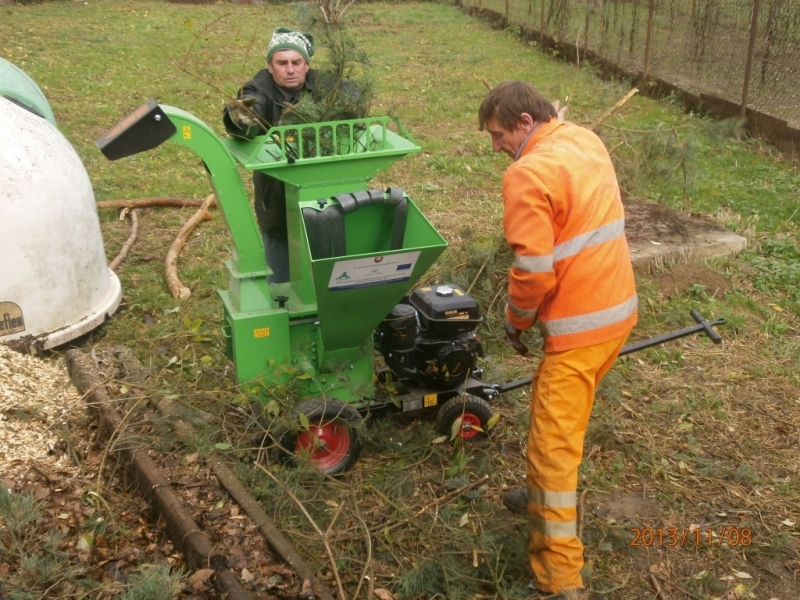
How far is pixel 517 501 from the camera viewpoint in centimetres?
382

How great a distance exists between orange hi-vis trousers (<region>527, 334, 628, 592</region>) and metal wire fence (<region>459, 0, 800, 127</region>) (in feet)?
21.3

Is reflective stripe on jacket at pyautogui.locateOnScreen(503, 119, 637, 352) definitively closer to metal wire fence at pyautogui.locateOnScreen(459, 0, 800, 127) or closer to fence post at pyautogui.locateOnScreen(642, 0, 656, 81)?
metal wire fence at pyautogui.locateOnScreen(459, 0, 800, 127)

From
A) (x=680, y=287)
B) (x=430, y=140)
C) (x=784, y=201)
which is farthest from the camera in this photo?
(x=430, y=140)

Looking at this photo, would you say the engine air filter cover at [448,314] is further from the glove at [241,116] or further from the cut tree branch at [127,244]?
the cut tree branch at [127,244]

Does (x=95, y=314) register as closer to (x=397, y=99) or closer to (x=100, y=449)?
(x=100, y=449)

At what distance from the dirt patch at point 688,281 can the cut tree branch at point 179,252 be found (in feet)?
11.9

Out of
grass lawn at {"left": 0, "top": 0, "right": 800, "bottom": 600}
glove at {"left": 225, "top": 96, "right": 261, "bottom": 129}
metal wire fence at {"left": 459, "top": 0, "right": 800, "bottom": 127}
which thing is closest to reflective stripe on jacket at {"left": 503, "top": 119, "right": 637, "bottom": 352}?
grass lawn at {"left": 0, "top": 0, "right": 800, "bottom": 600}

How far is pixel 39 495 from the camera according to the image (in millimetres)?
3596

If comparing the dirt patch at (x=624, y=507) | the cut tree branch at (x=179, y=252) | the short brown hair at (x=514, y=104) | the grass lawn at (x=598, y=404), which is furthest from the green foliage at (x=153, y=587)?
the cut tree branch at (x=179, y=252)

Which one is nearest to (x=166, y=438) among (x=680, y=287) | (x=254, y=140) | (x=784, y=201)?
(x=254, y=140)

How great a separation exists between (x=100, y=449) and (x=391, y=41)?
15.3 metres

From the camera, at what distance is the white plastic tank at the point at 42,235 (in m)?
4.55
